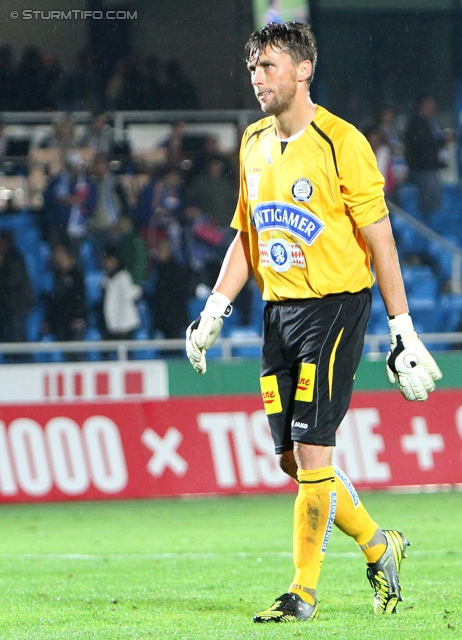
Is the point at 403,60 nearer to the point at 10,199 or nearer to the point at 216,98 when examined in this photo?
the point at 216,98

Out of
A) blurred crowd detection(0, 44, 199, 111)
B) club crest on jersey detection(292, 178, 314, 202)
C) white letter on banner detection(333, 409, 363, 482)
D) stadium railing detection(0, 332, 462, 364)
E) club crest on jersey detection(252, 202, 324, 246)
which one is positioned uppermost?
blurred crowd detection(0, 44, 199, 111)

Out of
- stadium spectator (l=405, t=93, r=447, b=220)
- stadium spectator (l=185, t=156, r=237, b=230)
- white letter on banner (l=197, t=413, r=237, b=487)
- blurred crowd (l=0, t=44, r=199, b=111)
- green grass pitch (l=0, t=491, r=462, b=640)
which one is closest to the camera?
green grass pitch (l=0, t=491, r=462, b=640)

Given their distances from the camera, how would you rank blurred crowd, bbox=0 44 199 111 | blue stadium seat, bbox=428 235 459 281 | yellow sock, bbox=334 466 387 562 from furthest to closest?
blurred crowd, bbox=0 44 199 111 < blue stadium seat, bbox=428 235 459 281 < yellow sock, bbox=334 466 387 562

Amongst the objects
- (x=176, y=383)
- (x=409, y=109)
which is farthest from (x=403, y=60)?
(x=176, y=383)

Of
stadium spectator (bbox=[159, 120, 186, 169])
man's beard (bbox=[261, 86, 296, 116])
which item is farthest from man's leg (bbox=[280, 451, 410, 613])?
stadium spectator (bbox=[159, 120, 186, 169])

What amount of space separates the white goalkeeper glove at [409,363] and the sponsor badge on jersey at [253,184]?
2.61 feet

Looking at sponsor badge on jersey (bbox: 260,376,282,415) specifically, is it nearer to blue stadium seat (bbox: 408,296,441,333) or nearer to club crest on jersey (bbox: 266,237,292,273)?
club crest on jersey (bbox: 266,237,292,273)

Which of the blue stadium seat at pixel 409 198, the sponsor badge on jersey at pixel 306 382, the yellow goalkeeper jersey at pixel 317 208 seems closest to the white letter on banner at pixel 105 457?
the yellow goalkeeper jersey at pixel 317 208

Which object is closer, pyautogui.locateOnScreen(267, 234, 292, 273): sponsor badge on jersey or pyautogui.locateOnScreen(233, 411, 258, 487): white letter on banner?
pyautogui.locateOnScreen(267, 234, 292, 273): sponsor badge on jersey

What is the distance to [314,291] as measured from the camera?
4824 millimetres

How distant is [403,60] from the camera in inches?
738

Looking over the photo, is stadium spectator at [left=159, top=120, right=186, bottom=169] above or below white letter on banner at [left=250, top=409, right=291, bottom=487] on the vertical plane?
above

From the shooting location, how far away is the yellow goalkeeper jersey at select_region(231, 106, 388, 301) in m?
4.73

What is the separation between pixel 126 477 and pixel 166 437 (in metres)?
0.50
